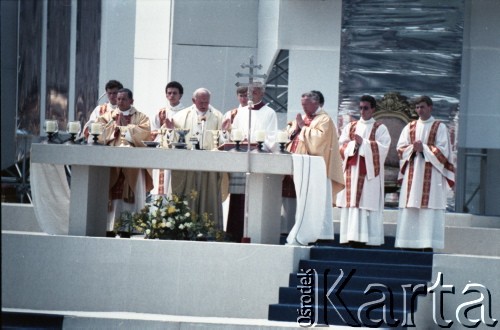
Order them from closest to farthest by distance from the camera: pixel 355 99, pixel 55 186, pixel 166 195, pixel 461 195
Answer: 1. pixel 55 186
2. pixel 166 195
3. pixel 355 99
4. pixel 461 195

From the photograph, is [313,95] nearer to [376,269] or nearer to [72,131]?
[376,269]

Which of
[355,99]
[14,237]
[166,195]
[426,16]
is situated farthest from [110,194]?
[426,16]

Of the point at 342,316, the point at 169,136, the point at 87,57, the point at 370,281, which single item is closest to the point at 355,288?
the point at 370,281

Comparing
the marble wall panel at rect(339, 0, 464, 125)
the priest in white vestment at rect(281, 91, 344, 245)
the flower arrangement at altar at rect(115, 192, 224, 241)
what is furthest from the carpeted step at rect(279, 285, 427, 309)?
the marble wall panel at rect(339, 0, 464, 125)

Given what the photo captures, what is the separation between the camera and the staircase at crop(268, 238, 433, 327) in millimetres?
10930

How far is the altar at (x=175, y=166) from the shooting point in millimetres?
11672

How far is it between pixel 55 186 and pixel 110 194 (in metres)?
1.19

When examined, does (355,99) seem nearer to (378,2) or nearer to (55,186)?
(378,2)

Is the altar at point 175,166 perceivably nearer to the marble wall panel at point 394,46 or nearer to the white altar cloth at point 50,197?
the white altar cloth at point 50,197

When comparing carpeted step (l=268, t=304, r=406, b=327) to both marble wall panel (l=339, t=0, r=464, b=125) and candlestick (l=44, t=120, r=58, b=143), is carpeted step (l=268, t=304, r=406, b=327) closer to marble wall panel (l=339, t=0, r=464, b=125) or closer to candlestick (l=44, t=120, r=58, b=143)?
candlestick (l=44, t=120, r=58, b=143)

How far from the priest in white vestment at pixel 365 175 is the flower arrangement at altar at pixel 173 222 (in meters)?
1.99

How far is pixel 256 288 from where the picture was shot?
11.5 metres

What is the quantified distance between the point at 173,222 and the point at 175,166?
0.55 m

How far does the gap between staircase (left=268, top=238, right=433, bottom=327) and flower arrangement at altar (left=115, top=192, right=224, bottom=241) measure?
1.02 metres
